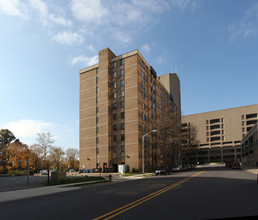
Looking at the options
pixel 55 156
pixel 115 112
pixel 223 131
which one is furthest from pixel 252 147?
pixel 223 131

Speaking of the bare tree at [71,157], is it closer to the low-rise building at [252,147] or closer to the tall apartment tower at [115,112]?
the tall apartment tower at [115,112]

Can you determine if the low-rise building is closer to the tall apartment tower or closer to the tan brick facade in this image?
the tall apartment tower

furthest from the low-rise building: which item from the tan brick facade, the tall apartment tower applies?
the tan brick facade

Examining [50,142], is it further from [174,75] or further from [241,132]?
[241,132]

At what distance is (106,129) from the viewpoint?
6316 centimetres

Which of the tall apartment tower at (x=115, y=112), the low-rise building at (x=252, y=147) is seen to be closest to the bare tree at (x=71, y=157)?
the tall apartment tower at (x=115, y=112)

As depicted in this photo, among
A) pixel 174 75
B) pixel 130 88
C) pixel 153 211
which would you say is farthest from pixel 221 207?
pixel 174 75

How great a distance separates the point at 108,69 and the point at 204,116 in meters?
102

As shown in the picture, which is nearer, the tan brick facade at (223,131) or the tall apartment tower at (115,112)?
the tall apartment tower at (115,112)

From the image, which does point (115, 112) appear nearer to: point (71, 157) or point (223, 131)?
point (71, 157)

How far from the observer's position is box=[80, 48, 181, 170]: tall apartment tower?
61.1 meters

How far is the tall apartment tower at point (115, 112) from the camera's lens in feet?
200

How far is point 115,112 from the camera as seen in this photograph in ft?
212

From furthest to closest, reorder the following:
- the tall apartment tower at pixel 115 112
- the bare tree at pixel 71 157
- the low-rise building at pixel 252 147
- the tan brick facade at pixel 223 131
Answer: the tan brick facade at pixel 223 131, the bare tree at pixel 71 157, the low-rise building at pixel 252 147, the tall apartment tower at pixel 115 112
